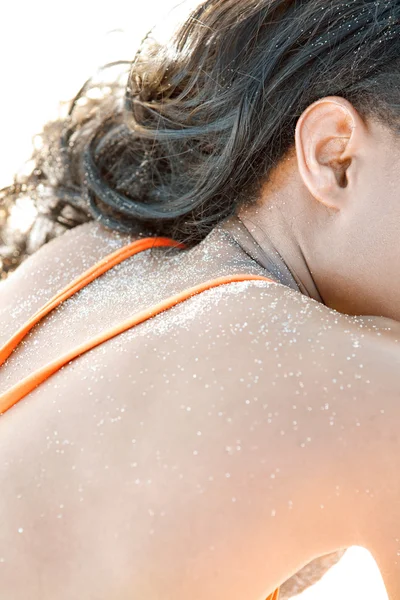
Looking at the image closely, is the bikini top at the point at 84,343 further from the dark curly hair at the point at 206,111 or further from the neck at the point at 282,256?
the dark curly hair at the point at 206,111

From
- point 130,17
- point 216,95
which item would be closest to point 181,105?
point 216,95

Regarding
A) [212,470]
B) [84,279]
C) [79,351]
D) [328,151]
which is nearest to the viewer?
[212,470]

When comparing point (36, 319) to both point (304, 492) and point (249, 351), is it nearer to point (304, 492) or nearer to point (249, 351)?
point (249, 351)

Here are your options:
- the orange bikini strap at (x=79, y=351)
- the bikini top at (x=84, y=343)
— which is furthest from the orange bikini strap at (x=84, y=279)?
the orange bikini strap at (x=79, y=351)

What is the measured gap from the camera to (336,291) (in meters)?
1.12

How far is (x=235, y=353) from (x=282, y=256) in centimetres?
31

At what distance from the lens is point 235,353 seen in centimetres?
85

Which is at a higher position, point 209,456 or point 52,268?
point 52,268

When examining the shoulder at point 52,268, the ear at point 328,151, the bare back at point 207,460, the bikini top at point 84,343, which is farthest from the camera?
the shoulder at point 52,268

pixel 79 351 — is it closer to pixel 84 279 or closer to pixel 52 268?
pixel 84 279

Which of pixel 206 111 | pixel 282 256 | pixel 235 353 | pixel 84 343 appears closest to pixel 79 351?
pixel 84 343

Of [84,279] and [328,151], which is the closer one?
[328,151]

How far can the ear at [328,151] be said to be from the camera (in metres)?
1.04

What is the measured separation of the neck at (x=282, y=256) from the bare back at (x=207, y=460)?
237 millimetres
